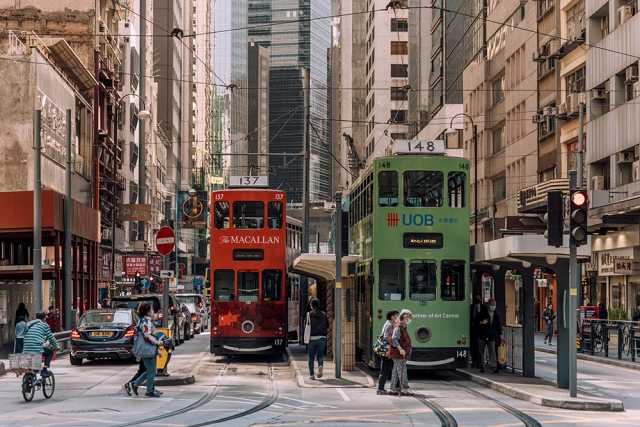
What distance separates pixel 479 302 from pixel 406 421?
11.5 metres

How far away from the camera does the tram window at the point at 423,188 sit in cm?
2384

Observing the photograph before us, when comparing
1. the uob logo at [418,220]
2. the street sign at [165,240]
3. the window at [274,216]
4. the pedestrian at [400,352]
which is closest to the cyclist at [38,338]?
the street sign at [165,240]

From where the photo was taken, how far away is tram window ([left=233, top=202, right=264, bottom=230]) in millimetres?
30609

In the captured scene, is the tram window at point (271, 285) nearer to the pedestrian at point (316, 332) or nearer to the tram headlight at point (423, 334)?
the pedestrian at point (316, 332)

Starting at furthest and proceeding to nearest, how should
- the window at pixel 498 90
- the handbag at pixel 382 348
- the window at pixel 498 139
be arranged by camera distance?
the window at pixel 498 139 < the window at pixel 498 90 < the handbag at pixel 382 348

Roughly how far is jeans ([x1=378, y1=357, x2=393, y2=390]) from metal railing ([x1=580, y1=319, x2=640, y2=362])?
13696mm

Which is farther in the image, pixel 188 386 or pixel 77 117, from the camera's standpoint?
pixel 77 117

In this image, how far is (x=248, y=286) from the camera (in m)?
30.8

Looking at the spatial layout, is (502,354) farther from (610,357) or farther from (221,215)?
(610,357)

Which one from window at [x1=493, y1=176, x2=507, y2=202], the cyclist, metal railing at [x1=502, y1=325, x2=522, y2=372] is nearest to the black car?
the cyclist

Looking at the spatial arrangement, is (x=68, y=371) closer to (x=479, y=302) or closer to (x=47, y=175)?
(x=479, y=302)

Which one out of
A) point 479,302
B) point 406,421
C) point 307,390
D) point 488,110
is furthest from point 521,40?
point 406,421

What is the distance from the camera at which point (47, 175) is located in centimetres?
5156

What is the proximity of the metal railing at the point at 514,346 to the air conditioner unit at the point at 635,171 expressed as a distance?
1705 cm
